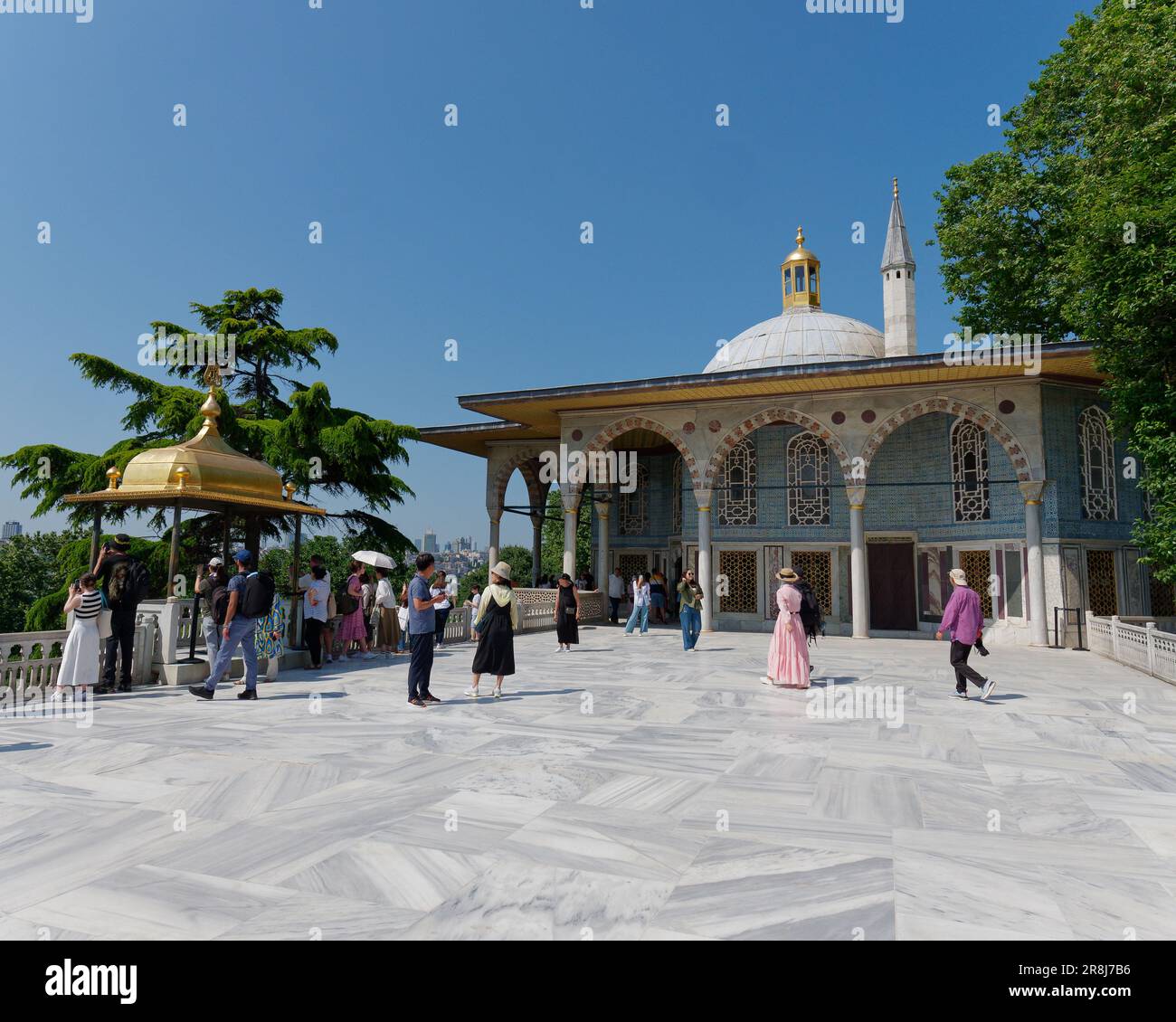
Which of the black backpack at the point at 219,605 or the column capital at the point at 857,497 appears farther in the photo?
the column capital at the point at 857,497

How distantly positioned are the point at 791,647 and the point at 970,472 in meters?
9.70

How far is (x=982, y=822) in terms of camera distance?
3.84 metres

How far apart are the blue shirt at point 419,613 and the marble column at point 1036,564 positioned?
11682mm

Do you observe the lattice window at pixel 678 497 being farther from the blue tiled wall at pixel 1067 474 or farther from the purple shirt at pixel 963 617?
the purple shirt at pixel 963 617

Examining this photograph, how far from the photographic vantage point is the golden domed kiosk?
916 centimetres

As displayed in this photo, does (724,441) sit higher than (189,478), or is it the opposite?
(724,441)

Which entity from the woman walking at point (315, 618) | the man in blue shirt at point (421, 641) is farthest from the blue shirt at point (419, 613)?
the woman walking at point (315, 618)

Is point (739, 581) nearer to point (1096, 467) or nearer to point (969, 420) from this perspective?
point (969, 420)

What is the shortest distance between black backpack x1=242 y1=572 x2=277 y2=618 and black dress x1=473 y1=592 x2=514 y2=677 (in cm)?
228

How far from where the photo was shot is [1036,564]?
13719 mm

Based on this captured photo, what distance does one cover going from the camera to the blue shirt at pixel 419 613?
287 inches
